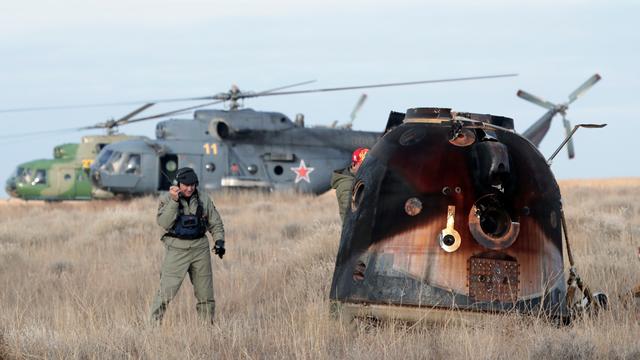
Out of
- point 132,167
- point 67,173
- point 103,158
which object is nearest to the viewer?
point 132,167

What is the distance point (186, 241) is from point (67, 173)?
27.6 meters

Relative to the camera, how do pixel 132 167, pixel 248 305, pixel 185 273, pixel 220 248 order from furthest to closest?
pixel 132 167 → pixel 248 305 → pixel 185 273 → pixel 220 248

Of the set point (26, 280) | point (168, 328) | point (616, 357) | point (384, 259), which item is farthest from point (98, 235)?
point (616, 357)

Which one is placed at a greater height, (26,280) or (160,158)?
(160,158)

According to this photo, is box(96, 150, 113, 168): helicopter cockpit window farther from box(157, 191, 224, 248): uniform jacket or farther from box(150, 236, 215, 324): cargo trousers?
box(150, 236, 215, 324): cargo trousers

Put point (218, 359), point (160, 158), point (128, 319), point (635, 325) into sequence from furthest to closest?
point (160, 158) < point (128, 319) < point (635, 325) < point (218, 359)

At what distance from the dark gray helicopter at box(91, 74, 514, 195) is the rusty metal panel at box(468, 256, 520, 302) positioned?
21674 millimetres

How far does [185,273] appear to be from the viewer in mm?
9242

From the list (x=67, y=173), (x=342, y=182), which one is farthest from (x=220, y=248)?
(x=67, y=173)

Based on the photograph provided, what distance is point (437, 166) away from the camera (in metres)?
7.23

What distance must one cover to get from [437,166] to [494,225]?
61 cm

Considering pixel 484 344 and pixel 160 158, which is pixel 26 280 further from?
pixel 160 158

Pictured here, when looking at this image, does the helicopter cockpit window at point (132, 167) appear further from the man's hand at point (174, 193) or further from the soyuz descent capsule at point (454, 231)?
the soyuz descent capsule at point (454, 231)

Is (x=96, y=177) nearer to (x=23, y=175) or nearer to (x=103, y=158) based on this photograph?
(x=103, y=158)
